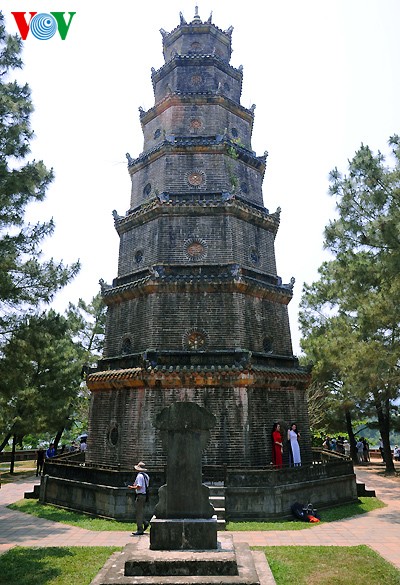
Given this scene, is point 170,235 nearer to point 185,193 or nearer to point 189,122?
point 185,193

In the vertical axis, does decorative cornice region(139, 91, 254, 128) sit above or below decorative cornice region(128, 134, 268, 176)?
above

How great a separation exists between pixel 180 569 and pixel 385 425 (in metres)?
22.6

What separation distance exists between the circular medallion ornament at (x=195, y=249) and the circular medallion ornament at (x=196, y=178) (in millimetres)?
2537

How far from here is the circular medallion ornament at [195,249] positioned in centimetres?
1588

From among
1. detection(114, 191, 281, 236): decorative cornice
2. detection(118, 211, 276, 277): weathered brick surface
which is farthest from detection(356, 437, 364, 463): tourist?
detection(114, 191, 281, 236): decorative cornice

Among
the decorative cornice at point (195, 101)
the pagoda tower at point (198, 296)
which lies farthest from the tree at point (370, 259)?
the decorative cornice at point (195, 101)

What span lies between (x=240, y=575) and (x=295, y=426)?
8366 millimetres

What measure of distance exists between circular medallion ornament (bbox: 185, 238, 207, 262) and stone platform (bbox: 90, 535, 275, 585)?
10.5m

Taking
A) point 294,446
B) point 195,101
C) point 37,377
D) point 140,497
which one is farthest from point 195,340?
point 37,377

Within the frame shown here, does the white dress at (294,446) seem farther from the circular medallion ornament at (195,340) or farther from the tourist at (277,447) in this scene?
the circular medallion ornament at (195,340)

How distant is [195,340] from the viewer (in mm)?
14711

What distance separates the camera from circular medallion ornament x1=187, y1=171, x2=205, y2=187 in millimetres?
17141

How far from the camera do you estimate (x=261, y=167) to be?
18703mm

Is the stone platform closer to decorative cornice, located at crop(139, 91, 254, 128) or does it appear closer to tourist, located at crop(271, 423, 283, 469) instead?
tourist, located at crop(271, 423, 283, 469)
